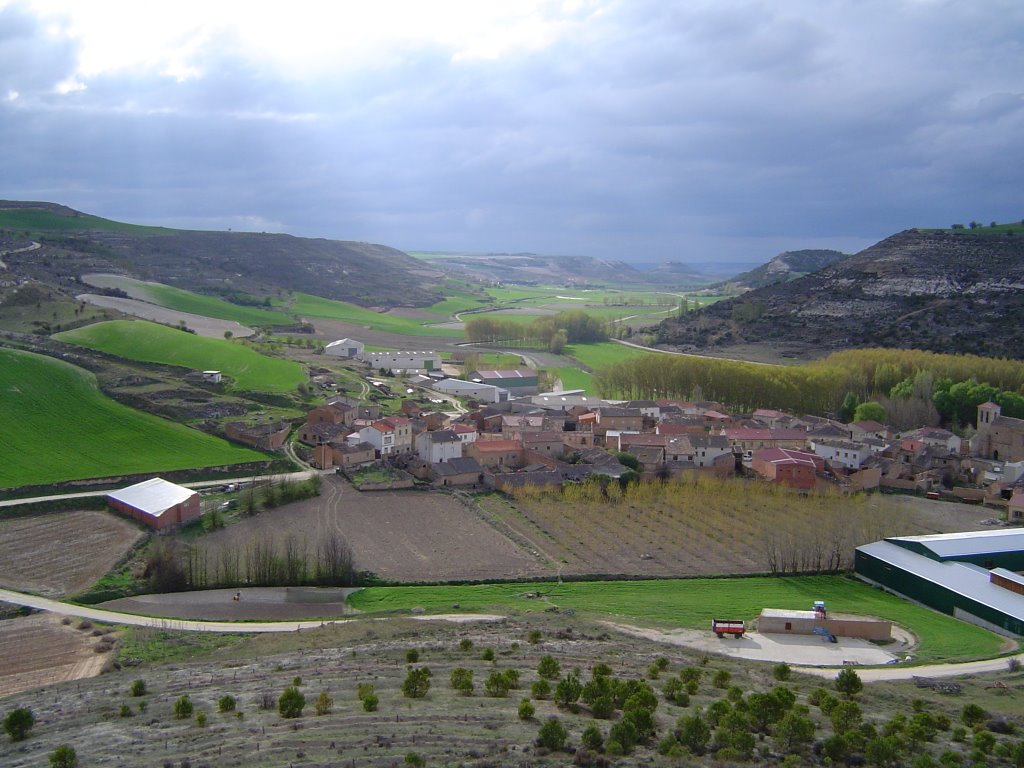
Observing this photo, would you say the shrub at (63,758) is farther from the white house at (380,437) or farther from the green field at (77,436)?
the white house at (380,437)

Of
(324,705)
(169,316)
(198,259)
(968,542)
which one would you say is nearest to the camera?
(324,705)

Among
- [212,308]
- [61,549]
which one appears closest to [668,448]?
[61,549]

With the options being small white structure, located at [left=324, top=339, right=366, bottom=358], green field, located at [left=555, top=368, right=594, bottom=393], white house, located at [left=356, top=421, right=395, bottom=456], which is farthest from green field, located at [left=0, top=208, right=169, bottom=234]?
white house, located at [left=356, top=421, right=395, bottom=456]

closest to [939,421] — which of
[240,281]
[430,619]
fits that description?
[430,619]

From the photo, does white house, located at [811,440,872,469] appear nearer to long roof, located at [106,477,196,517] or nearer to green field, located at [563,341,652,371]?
long roof, located at [106,477,196,517]

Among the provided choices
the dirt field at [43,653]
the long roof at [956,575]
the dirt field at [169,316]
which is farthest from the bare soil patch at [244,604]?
the dirt field at [169,316]

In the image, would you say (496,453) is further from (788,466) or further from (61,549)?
(61,549)

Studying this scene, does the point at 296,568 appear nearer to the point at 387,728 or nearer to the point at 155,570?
the point at 155,570
